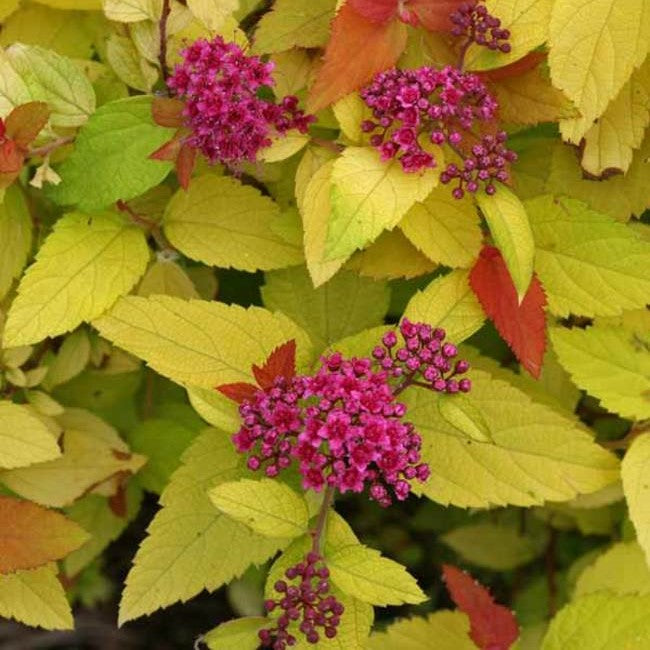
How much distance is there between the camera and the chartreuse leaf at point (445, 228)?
1.48 m

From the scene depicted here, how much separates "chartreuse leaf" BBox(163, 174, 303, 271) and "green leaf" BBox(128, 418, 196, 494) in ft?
1.37

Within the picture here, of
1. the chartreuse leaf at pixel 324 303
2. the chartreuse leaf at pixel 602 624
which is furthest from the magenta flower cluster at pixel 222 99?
the chartreuse leaf at pixel 602 624

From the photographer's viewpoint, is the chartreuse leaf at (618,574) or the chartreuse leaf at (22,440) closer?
the chartreuse leaf at (22,440)

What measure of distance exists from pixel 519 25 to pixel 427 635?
1004mm

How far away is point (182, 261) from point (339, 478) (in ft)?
2.81

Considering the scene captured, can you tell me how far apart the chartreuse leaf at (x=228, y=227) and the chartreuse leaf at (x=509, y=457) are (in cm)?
34

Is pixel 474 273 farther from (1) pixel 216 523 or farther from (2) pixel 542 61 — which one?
(1) pixel 216 523

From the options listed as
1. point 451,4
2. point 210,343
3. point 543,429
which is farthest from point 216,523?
point 451,4

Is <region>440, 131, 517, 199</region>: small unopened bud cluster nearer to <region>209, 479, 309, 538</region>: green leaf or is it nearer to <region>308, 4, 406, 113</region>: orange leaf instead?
<region>308, 4, 406, 113</region>: orange leaf

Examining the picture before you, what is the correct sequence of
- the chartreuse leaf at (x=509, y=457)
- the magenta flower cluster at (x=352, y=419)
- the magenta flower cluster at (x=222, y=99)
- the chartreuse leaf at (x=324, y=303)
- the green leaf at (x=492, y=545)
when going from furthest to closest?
the green leaf at (x=492, y=545)
the chartreuse leaf at (x=324, y=303)
the chartreuse leaf at (x=509, y=457)
the magenta flower cluster at (x=222, y=99)
the magenta flower cluster at (x=352, y=419)

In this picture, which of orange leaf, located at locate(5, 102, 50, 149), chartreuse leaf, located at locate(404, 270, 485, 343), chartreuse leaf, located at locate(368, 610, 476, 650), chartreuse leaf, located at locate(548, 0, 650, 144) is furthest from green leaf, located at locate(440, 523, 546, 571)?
orange leaf, located at locate(5, 102, 50, 149)

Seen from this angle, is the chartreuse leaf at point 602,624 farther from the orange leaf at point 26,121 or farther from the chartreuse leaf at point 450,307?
the orange leaf at point 26,121

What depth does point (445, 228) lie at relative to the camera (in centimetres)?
150

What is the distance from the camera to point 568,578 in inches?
83.7
